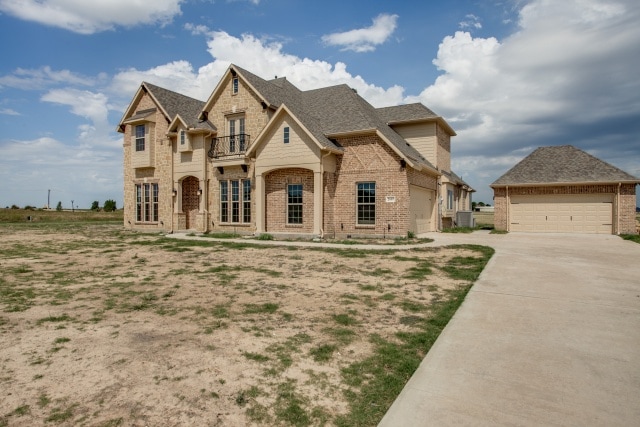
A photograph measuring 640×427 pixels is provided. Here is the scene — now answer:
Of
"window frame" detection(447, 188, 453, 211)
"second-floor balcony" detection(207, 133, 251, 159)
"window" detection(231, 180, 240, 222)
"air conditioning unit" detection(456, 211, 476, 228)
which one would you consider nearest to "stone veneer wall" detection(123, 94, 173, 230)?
"second-floor balcony" detection(207, 133, 251, 159)

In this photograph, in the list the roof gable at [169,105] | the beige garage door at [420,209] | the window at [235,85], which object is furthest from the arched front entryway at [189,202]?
the beige garage door at [420,209]

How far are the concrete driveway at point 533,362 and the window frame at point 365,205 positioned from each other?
434 inches

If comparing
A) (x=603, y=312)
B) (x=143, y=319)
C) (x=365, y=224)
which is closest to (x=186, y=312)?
(x=143, y=319)

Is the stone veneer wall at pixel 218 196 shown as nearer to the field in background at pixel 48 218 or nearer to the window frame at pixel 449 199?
the window frame at pixel 449 199

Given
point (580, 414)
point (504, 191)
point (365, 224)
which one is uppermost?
point (504, 191)

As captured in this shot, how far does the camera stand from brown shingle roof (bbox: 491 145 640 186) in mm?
21766

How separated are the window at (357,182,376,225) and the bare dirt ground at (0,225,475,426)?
8316 mm

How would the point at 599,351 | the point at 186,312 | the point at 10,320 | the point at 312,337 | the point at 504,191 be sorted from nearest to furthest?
1. the point at 599,351
2. the point at 312,337
3. the point at 10,320
4. the point at 186,312
5. the point at 504,191

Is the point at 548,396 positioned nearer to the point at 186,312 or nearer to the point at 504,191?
the point at 186,312

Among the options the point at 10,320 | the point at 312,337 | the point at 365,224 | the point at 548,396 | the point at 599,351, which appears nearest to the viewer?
the point at 548,396

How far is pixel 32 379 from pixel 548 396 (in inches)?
202

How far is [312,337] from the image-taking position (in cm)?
508

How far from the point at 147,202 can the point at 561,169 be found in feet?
90.6

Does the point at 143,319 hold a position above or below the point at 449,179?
below
